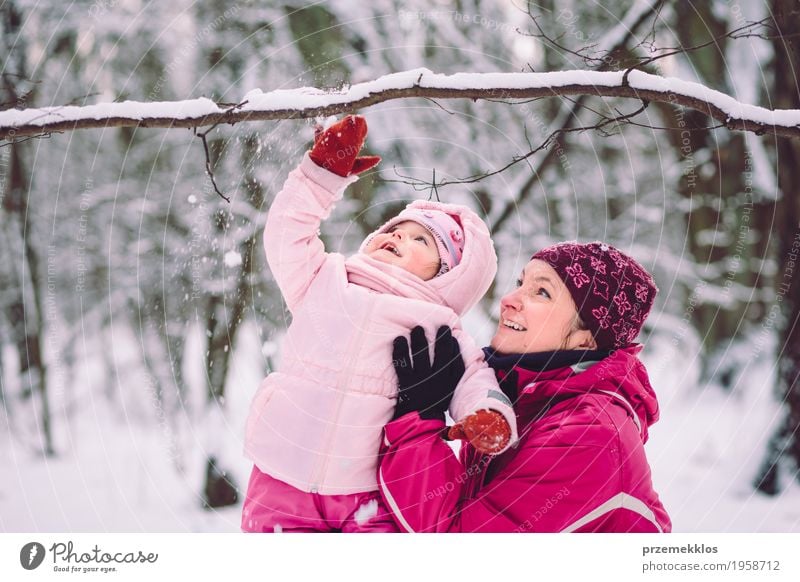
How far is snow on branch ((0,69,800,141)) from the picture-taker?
1240 mm

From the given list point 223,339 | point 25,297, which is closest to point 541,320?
point 223,339

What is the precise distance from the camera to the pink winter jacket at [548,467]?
1170mm

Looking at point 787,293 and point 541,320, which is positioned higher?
point 541,320

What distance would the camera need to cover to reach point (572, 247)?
131 cm

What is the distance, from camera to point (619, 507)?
3.97 ft

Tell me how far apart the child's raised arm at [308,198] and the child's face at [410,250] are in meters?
0.12

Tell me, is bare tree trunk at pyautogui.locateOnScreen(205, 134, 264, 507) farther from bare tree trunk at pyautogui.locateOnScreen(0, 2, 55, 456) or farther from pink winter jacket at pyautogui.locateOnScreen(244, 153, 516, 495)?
pink winter jacket at pyautogui.locateOnScreen(244, 153, 516, 495)

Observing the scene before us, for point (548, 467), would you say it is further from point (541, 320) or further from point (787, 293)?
point (787, 293)

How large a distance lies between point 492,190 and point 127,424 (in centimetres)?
129

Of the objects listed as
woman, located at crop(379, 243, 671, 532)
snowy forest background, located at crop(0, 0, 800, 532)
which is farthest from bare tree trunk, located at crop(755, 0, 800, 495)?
woman, located at crop(379, 243, 671, 532)

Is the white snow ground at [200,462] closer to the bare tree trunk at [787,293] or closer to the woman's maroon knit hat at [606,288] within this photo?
the bare tree trunk at [787,293]

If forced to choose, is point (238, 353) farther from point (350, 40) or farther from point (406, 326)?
point (406, 326)

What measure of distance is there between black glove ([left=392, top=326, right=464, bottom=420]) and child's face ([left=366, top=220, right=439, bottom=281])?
0.13 m

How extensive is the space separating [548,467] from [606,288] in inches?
12.7
